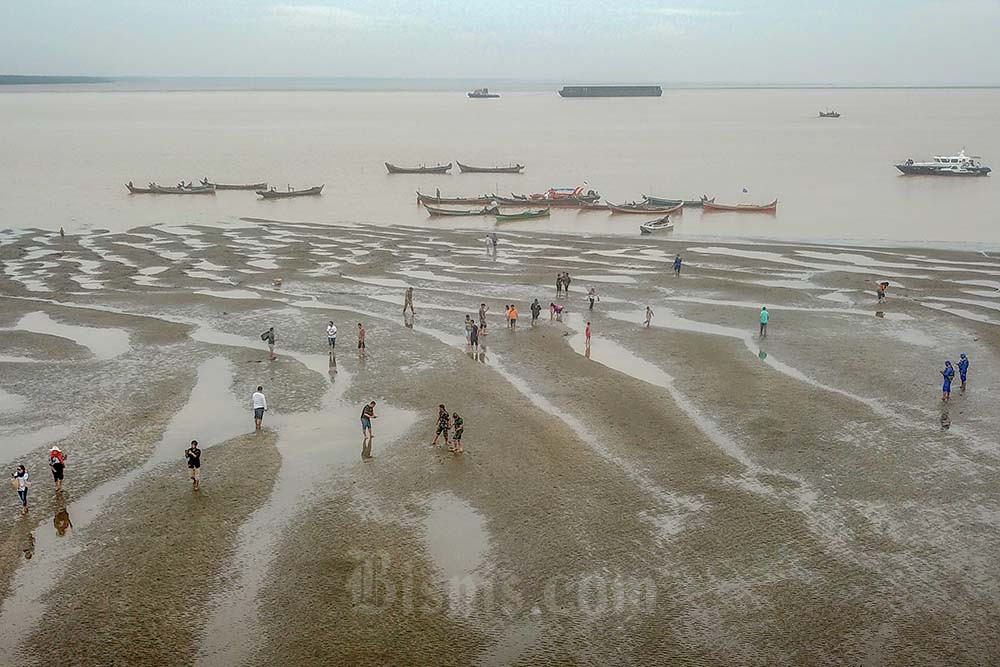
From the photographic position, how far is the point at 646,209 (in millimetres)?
73750

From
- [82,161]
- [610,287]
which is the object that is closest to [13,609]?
[610,287]

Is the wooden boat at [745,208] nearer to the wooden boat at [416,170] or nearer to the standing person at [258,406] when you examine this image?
the wooden boat at [416,170]

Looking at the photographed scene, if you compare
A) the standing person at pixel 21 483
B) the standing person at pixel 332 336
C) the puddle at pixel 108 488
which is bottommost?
the puddle at pixel 108 488

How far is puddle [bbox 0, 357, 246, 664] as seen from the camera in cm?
1614

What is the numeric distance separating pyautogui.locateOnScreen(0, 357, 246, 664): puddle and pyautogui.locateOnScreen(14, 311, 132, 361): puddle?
15.0ft

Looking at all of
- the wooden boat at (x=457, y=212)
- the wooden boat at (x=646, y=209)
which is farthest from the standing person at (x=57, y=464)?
the wooden boat at (x=646, y=209)

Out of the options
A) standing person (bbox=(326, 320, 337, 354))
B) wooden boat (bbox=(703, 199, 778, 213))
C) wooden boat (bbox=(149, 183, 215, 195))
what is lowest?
standing person (bbox=(326, 320, 337, 354))

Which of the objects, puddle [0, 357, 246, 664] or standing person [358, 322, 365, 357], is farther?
standing person [358, 322, 365, 357]

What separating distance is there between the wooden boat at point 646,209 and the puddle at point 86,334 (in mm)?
47627

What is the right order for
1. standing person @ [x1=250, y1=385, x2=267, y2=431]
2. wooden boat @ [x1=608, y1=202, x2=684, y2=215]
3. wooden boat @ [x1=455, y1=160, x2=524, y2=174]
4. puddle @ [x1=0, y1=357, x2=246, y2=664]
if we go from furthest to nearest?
wooden boat @ [x1=455, y1=160, x2=524, y2=174]
wooden boat @ [x1=608, y1=202, x2=684, y2=215]
standing person @ [x1=250, y1=385, x2=267, y2=431]
puddle @ [x1=0, y1=357, x2=246, y2=664]

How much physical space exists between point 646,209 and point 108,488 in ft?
192

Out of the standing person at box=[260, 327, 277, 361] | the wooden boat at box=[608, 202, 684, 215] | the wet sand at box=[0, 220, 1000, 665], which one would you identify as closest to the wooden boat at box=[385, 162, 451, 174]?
the wooden boat at box=[608, 202, 684, 215]

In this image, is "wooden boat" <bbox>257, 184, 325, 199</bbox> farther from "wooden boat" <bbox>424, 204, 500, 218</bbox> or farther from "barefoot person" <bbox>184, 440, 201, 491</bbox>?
"barefoot person" <bbox>184, 440, 201, 491</bbox>

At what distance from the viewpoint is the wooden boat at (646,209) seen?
73188 mm
